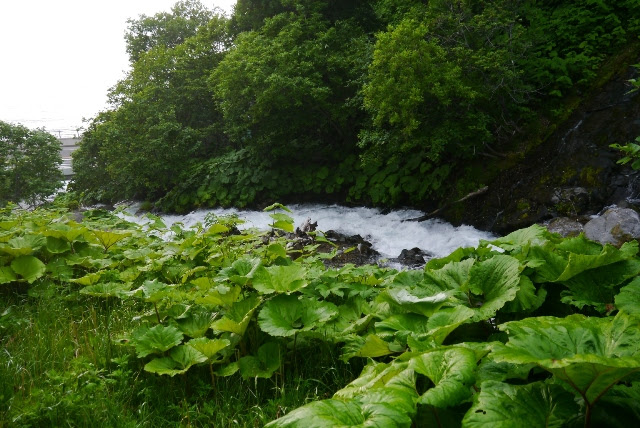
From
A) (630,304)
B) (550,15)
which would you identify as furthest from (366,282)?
(550,15)

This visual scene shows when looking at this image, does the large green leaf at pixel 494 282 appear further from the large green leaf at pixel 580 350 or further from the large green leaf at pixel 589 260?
the large green leaf at pixel 580 350

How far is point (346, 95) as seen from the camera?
461 inches

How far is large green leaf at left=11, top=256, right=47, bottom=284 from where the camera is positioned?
3100mm

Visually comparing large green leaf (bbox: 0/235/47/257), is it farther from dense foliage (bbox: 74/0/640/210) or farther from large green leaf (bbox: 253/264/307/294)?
dense foliage (bbox: 74/0/640/210)

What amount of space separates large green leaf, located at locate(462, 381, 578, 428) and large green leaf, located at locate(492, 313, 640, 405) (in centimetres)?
7

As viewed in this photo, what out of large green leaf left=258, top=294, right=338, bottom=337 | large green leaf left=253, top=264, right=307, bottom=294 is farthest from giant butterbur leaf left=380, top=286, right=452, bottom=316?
large green leaf left=253, top=264, right=307, bottom=294

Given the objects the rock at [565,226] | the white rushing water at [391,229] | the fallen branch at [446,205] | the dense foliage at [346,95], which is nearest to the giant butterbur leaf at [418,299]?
the white rushing water at [391,229]

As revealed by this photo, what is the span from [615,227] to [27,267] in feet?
22.6

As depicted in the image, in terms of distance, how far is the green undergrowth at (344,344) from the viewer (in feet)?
3.11

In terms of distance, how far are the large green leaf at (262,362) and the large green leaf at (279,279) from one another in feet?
1.04

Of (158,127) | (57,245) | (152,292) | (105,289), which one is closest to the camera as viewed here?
(152,292)

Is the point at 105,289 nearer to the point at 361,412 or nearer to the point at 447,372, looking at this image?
the point at 361,412

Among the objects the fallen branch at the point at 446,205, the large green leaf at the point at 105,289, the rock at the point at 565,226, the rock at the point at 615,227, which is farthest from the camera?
the fallen branch at the point at 446,205

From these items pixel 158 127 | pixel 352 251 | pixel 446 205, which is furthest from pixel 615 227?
pixel 158 127
